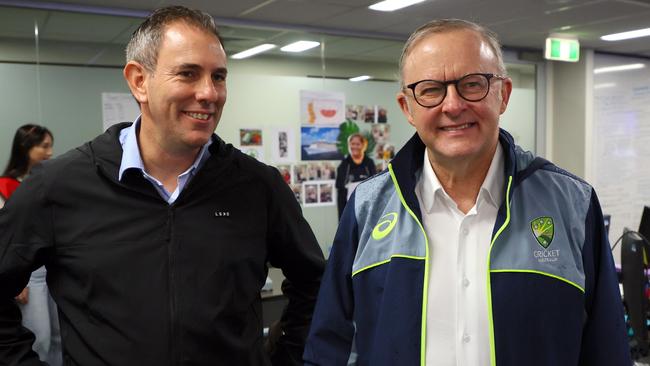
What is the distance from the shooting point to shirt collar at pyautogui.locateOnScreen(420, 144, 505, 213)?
127 cm

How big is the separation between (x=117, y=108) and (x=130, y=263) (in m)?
3.68

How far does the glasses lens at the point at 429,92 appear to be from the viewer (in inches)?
48.2

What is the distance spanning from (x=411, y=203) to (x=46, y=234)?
0.81 meters

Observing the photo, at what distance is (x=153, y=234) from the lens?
134 cm

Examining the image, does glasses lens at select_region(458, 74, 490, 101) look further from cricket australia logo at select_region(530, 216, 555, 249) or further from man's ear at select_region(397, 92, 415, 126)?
cricket australia logo at select_region(530, 216, 555, 249)

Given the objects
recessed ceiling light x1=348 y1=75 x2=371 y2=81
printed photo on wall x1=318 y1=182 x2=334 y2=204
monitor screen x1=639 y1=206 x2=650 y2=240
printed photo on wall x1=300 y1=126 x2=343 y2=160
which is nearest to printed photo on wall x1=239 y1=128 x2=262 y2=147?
printed photo on wall x1=300 y1=126 x2=343 y2=160

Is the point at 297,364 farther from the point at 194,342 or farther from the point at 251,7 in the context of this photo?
the point at 251,7

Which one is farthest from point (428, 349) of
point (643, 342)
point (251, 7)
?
point (251, 7)

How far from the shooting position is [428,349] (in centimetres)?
121

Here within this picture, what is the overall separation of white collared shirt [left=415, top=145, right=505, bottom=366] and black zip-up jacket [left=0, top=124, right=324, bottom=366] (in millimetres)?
442

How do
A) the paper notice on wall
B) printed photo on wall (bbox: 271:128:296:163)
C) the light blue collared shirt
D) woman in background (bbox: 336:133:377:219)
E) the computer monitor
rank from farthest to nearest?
woman in background (bbox: 336:133:377:219)
printed photo on wall (bbox: 271:128:296:163)
the paper notice on wall
the computer monitor
the light blue collared shirt

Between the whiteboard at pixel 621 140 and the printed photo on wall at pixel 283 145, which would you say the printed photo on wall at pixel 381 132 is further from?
the whiteboard at pixel 621 140

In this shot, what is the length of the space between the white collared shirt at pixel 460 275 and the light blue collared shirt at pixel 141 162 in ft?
1.83

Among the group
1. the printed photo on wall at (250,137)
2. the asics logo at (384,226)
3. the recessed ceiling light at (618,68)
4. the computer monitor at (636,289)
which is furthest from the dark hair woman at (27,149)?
the recessed ceiling light at (618,68)
